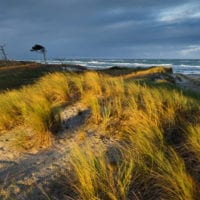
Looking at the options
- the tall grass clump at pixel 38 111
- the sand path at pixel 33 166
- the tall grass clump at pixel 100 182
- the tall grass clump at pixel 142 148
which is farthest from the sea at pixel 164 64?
the tall grass clump at pixel 100 182

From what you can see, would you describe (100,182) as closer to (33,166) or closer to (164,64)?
(33,166)

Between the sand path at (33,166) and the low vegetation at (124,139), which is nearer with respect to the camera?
the low vegetation at (124,139)

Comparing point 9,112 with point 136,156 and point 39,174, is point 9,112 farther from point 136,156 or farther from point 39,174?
point 136,156

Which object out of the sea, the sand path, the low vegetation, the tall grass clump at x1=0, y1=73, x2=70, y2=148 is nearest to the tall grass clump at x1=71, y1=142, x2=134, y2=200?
the low vegetation

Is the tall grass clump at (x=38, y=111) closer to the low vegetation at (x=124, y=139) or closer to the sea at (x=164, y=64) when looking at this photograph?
the low vegetation at (x=124, y=139)

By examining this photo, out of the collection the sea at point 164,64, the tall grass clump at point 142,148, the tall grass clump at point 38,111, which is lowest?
the sea at point 164,64

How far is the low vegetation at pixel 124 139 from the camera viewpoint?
402cm

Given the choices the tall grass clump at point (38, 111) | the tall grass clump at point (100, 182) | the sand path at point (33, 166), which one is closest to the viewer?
the tall grass clump at point (100, 182)

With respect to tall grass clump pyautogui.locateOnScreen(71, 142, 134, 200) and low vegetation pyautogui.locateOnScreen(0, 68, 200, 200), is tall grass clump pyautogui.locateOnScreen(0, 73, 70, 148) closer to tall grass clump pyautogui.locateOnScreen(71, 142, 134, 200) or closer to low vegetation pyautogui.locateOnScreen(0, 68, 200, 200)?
low vegetation pyautogui.locateOnScreen(0, 68, 200, 200)

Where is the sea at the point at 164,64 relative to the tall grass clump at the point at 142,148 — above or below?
below

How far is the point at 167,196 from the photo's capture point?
155 inches

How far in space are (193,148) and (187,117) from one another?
147 centimetres

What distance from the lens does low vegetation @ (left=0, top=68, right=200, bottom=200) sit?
4020mm

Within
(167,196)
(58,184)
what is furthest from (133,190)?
(58,184)
